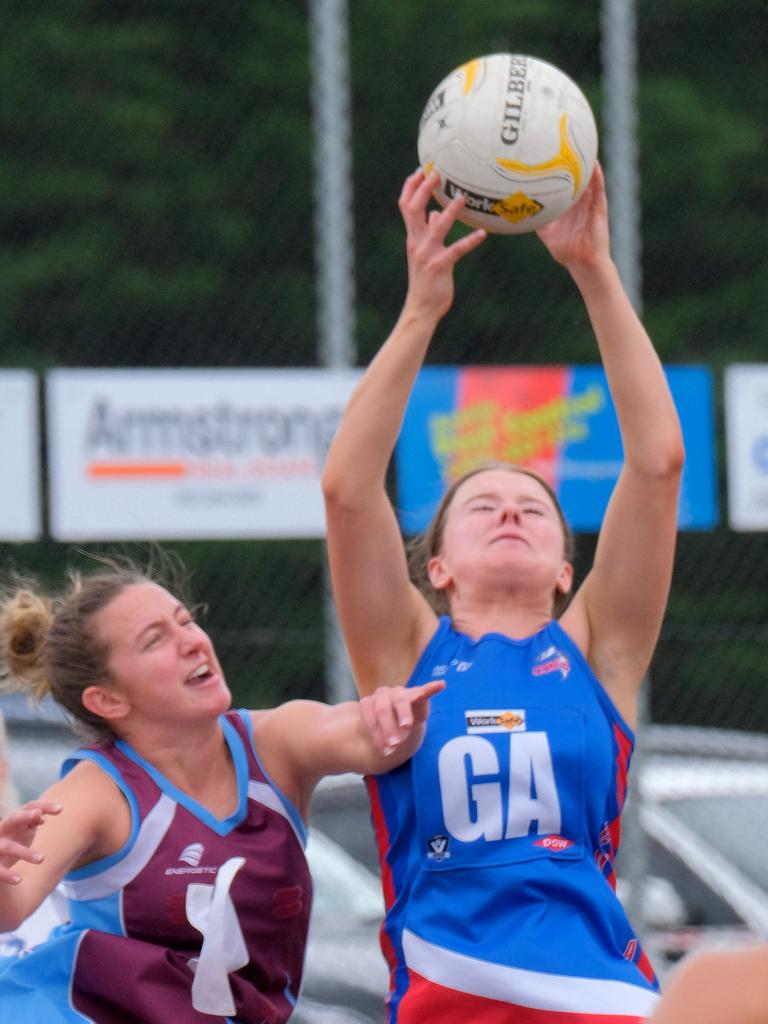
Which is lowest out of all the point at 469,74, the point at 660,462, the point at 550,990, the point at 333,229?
the point at 550,990

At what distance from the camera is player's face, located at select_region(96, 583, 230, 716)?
298 centimetres

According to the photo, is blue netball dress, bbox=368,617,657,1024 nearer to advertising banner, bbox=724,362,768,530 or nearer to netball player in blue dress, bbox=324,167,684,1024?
netball player in blue dress, bbox=324,167,684,1024

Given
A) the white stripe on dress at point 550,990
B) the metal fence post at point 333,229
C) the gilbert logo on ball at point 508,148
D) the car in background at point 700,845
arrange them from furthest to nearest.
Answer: the metal fence post at point 333,229 < the car in background at point 700,845 < the gilbert logo on ball at point 508,148 < the white stripe on dress at point 550,990

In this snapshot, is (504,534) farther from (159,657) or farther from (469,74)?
(469,74)

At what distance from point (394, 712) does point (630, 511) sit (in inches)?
25.3

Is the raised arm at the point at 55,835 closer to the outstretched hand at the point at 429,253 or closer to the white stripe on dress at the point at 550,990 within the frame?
the white stripe on dress at the point at 550,990

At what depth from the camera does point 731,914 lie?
5363mm

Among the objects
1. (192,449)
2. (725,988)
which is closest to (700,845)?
(192,449)

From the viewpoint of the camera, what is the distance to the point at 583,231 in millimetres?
3143

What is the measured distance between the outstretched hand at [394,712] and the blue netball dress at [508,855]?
8.3 inches

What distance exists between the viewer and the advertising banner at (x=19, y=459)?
6.04 meters

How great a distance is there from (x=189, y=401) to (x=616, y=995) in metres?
3.84

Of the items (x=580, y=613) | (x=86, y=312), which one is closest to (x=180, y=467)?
(x=580, y=613)

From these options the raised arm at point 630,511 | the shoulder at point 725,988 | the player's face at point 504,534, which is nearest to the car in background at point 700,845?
the raised arm at point 630,511
